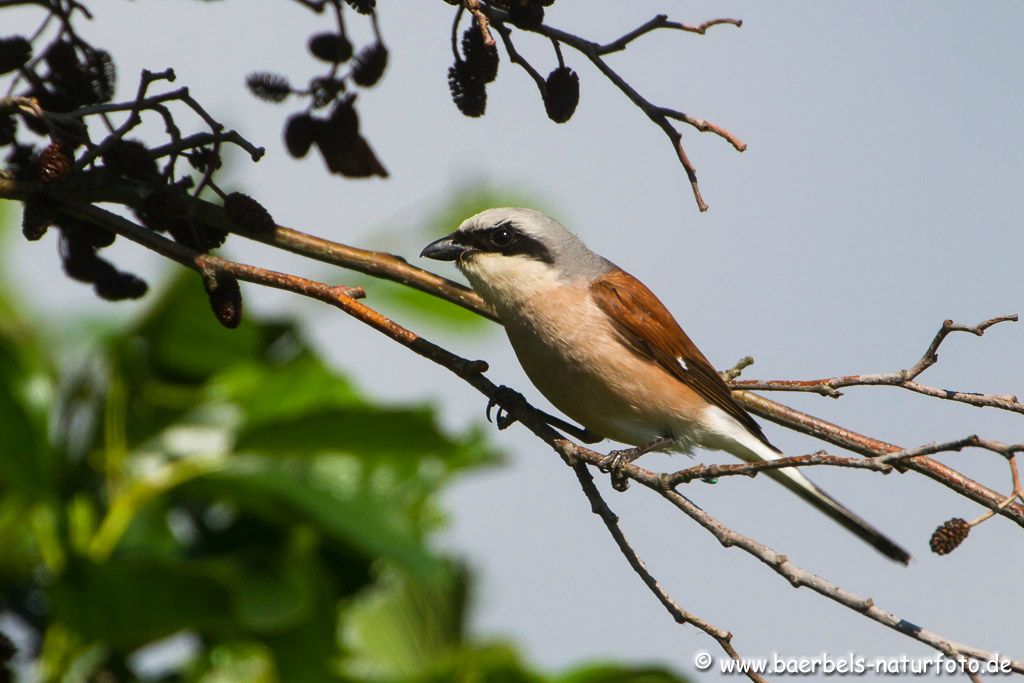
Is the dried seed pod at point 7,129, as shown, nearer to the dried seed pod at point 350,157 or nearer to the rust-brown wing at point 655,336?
the dried seed pod at point 350,157

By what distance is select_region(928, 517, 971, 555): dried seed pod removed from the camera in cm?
259

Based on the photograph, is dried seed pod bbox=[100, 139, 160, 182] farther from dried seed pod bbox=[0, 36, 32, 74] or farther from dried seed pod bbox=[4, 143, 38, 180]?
dried seed pod bbox=[0, 36, 32, 74]

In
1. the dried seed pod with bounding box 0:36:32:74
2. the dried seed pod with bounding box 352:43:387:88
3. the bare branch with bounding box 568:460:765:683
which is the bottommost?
the bare branch with bounding box 568:460:765:683

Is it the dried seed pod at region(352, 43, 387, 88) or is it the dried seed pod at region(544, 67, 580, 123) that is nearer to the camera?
the dried seed pod at region(544, 67, 580, 123)

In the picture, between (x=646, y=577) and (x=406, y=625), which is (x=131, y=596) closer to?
(x=406, y=625)

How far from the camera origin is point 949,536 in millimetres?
2613

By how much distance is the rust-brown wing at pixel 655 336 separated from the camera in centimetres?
A: 425

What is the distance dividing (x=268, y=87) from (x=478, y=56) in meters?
0.65

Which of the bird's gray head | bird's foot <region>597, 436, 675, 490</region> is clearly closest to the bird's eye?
the bird's gray head

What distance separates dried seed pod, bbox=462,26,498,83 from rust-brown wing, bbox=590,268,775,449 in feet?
4.65

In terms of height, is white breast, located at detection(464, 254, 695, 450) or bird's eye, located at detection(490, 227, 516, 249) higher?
bird's eye, located at detection(490, 227, 516, 249)

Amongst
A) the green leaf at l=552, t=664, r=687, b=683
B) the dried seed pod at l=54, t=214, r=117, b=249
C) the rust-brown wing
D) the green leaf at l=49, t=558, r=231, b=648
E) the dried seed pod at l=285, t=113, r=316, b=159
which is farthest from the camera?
the green leaf at l=552, t=664, r=687, b=683

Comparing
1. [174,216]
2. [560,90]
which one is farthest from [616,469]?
[174,216]

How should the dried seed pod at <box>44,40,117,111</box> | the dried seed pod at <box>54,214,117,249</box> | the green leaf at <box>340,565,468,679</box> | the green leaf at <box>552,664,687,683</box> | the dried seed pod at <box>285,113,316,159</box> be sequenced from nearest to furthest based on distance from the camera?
the dried seed pod at <box>54,214,117,249</box>, the dried seed pod at <box>44,40,117,111</box>, the dried seed pod at <box>285,113,316,159</box>, the green leaf at <box>552,664,687,683</box>, the green leaf at <box>340,565,468,679</box>
